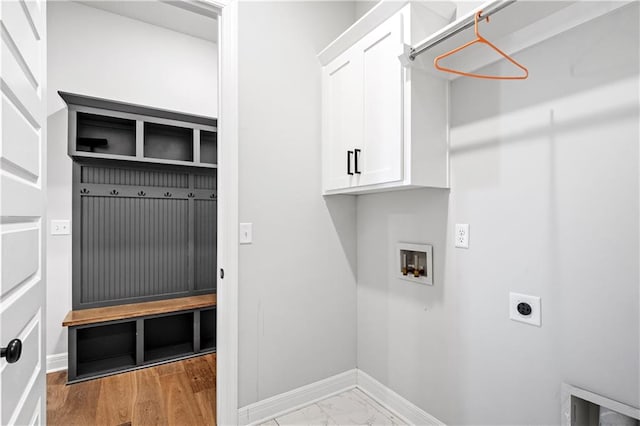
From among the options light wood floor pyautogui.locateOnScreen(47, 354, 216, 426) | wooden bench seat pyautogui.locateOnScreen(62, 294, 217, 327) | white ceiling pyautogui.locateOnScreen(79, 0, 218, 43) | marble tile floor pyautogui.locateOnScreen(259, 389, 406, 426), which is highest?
white ceiling pyautogui.locateOnScreen(79, 0, 218, 43)

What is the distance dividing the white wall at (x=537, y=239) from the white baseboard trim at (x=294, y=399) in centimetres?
46

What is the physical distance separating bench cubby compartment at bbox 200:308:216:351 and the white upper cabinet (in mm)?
2051

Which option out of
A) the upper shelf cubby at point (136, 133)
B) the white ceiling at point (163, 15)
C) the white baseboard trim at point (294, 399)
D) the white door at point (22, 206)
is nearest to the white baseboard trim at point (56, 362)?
the upper shelf cubby at point (136, 133)

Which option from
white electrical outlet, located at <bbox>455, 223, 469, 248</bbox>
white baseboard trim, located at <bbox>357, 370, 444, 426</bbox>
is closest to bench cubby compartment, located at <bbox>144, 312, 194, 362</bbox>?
white baseboard trim, located at <bbox>357, 370, 444, 426</bbox>

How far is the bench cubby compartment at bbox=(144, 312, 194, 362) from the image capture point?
9.46 ft

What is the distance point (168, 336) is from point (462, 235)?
276 cm

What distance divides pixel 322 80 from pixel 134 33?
1.98 m

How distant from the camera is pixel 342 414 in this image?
194 centimetres

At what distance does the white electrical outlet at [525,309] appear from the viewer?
1316mm

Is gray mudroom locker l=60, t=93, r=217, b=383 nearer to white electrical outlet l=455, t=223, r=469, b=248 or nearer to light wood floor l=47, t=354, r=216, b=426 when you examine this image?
light wood floor l=47, t=354, r=216, b=426

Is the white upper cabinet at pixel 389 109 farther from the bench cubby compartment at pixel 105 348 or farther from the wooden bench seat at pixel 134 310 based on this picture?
the bench cubby compartment at pixel 105 348

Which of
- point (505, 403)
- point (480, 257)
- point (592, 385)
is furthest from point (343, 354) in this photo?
point (592, 385)

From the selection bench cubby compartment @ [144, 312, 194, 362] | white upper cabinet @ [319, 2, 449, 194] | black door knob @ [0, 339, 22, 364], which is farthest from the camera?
bench cubby compartment @ [144, 312, 194, 362]

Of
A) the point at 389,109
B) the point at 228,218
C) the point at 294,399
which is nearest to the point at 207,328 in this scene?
the point at 294,399
